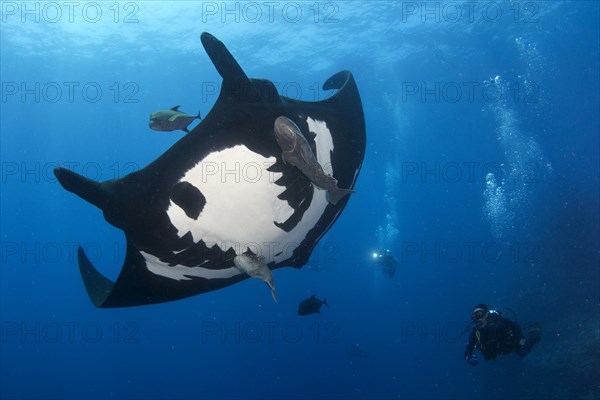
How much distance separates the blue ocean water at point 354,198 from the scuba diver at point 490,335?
102 inches

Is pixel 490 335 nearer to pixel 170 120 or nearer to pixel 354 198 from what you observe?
pixel 170 120

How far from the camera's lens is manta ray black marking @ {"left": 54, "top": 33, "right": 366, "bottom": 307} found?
2.71m

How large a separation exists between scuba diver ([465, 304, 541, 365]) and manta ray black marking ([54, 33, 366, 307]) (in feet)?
16.5

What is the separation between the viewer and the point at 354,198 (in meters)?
61.1

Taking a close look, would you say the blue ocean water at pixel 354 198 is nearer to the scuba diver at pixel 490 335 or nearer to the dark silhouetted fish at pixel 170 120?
the scuba diver at pixel 490 335

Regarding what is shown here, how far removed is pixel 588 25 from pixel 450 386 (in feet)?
81.5

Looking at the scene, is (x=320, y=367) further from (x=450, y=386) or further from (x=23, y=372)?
(x=23, y=372)

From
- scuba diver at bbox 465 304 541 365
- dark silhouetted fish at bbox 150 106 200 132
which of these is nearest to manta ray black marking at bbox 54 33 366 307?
dark silhouetted fish at bbox 150 106 200 132

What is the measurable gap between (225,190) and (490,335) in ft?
23.2

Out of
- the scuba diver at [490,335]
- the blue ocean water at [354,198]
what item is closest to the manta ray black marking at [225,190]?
the scuba diver at [490,335]

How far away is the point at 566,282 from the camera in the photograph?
18844mm

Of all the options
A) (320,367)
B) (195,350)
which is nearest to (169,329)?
(195,350)

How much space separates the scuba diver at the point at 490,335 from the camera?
7.38 m

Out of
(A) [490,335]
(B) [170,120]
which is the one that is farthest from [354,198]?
(B) [170,120]
